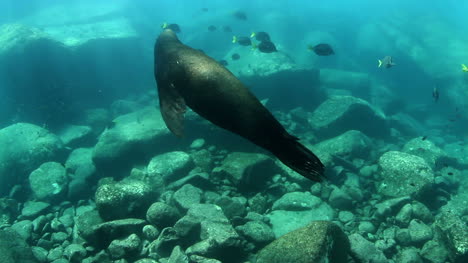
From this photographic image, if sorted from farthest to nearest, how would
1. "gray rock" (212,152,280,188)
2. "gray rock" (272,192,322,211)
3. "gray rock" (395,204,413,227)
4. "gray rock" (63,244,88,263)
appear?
"gray rock" (212,152,280,188) → "gray rock" (272,192,322,211) → "gray rock" (395,204,413,227) → "gray rock" (63,244,88,263)

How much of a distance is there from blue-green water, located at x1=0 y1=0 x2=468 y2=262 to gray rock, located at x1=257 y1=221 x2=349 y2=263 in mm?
29

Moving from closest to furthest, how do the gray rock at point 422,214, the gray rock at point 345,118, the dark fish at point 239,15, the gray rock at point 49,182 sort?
1. the gray rock at point 422,214
2. the gray rock at point 49,182
3. the gray rock at point 345,118
4. the dark fish at point 239,15

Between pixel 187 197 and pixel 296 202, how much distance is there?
3.05 meters

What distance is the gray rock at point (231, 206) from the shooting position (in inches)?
327

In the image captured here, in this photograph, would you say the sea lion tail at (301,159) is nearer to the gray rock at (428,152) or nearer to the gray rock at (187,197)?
the gray rock at (187,197)

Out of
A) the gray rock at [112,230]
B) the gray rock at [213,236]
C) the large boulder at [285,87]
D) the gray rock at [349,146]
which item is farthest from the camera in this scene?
the large boulder at [285,87]

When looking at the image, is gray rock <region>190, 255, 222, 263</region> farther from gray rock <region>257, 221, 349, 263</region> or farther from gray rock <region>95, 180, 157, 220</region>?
gray rock <region>95, 180, 157, 220</region>

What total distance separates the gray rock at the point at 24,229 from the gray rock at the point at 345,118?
12.4 m

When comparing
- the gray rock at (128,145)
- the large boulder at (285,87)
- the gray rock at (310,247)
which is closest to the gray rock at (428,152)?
the large boulder at (285,87)

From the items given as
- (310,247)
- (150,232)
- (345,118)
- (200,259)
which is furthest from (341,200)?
(345,118)

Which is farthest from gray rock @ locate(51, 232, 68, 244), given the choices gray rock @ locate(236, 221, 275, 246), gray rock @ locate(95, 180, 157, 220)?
gray rock @ locate(236, 221, 275, 246)

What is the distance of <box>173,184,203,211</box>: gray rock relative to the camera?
840 centimetres

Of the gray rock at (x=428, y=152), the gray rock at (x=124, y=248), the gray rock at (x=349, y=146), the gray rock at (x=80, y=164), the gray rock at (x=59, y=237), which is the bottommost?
the gray rock at (x=428, y=152)

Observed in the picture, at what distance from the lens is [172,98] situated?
2.27 m
